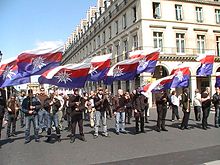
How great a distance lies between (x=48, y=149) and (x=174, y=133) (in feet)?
16.2

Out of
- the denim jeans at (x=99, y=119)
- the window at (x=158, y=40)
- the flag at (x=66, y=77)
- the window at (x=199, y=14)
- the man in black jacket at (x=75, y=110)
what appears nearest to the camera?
the man in black jacket at (x=75, y=110)

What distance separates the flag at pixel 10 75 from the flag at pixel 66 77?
0.79m

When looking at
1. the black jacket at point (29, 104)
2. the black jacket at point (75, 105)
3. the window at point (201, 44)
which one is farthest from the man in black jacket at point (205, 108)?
the window at point (201, 44)

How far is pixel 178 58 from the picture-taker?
109 feet

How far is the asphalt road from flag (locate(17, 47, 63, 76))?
8.44 feet

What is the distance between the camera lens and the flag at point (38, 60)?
33.5 ft

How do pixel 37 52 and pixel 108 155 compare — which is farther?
pixel 37 52

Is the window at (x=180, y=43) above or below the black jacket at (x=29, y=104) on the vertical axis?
above

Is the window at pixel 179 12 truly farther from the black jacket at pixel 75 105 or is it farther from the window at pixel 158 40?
the black jacket at pixel 75 105

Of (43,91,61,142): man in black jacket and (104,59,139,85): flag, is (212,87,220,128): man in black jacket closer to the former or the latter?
(104,59,139,85): flag

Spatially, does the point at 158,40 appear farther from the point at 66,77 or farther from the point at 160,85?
the point at 66,77

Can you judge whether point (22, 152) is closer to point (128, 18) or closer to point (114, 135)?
point (114, 135)

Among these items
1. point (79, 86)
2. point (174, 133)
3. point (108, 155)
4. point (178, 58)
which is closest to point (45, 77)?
point (79, 86)

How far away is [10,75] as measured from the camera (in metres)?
9.88
